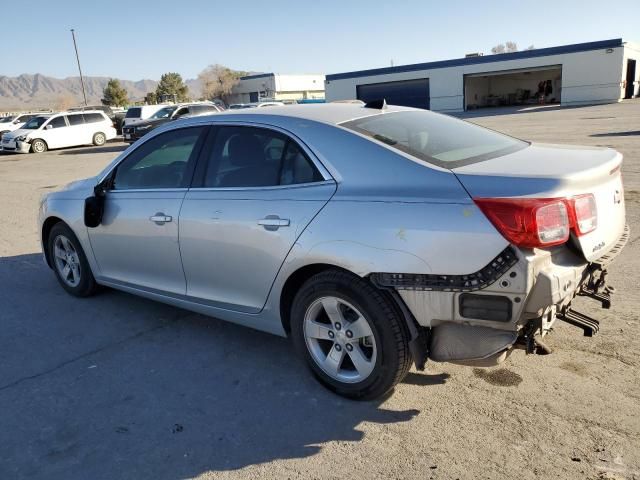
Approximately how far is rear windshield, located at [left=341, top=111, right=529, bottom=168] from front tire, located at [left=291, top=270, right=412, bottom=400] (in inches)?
32.4

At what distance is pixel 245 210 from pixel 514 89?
5762cm

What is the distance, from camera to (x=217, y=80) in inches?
3964

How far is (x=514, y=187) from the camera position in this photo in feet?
8.74

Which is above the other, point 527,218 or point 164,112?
point 164,112

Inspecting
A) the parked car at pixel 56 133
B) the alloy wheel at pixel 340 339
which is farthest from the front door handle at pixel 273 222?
the parked car at pixel 56 133

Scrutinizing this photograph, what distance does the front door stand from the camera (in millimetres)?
4047

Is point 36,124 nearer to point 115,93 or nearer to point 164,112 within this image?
point 164,112

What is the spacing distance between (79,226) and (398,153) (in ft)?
10.4

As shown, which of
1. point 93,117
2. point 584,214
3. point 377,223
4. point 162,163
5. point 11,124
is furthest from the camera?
point 11,124

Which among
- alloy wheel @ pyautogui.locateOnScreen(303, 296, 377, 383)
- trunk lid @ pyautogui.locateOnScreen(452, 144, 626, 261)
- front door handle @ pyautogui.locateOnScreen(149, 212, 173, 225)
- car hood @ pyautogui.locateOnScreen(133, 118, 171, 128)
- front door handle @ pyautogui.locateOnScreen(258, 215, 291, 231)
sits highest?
car hood @ pyautogui.locateOnScreen(133, 118, 171, 128)

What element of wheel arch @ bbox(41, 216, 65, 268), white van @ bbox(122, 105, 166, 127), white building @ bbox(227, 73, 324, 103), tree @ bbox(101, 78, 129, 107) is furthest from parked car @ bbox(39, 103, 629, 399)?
tree @ bbox(101, 78, 129, 107)

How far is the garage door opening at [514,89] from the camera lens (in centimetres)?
5053

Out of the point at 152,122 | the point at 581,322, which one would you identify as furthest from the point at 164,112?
the point at 581,322

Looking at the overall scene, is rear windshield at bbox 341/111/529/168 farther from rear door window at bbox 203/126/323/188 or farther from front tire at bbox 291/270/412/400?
front tire at bbox 291/270/412/400
